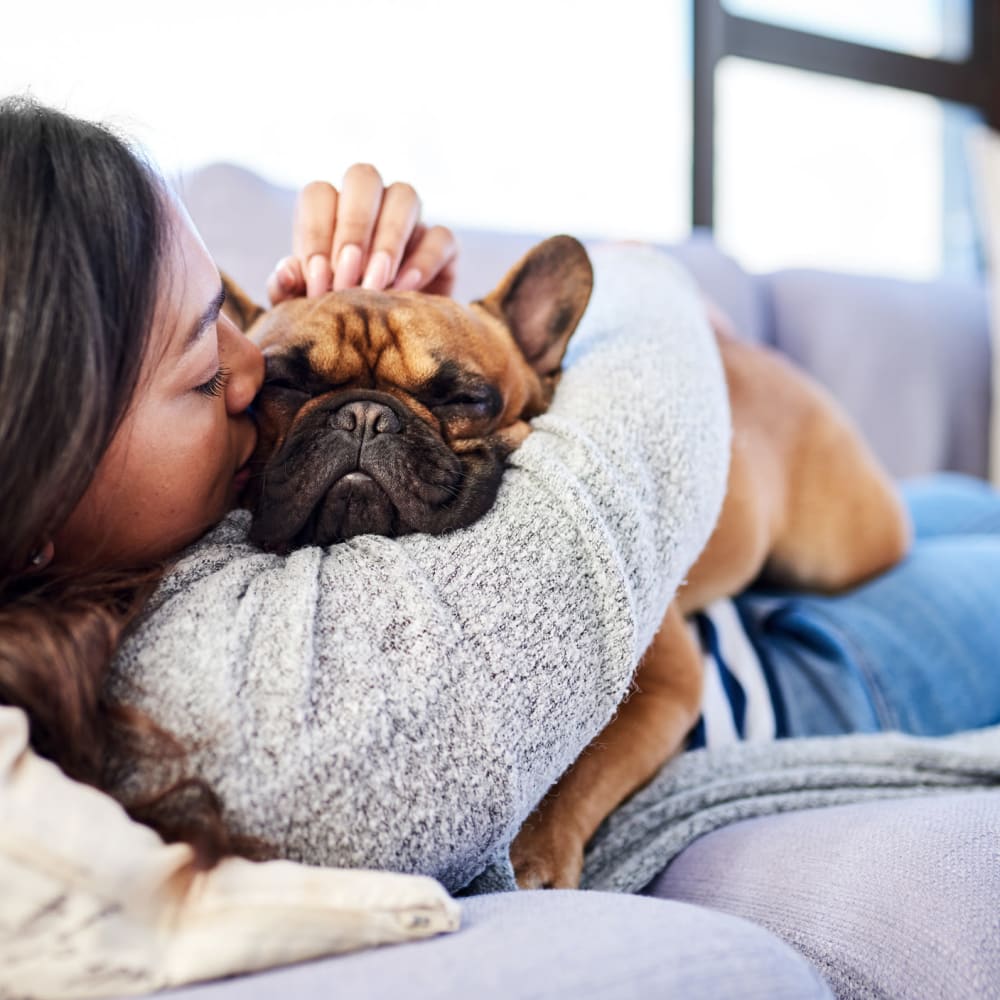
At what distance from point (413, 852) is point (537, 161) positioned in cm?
254

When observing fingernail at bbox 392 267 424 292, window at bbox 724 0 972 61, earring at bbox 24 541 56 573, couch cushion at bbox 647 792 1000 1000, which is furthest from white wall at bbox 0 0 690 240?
couch cushion at bbox 647 792 1000 1000

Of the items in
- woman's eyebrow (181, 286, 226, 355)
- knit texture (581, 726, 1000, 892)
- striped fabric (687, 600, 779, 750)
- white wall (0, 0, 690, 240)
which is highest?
white wall (0, 0, 690, 240)

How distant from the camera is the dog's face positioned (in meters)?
0.77

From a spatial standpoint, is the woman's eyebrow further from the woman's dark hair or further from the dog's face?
the dog's face

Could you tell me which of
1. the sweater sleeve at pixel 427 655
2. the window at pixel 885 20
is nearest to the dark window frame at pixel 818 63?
the window at pixel 885 20

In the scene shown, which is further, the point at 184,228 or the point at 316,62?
the point at 316,62

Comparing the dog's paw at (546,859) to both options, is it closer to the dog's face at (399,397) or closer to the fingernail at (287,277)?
the dog's face at (399,397)

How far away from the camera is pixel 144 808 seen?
49cm

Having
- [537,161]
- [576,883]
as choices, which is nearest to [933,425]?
[537,161]

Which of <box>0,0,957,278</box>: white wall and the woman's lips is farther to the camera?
<box>0,0,957,278</box>: white wall

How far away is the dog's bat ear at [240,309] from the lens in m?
1.06

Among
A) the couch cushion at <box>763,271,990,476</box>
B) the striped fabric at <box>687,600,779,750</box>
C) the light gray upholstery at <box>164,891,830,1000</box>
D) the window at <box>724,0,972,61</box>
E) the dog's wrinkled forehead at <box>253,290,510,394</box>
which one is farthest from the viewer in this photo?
the window at <box>724,0,972,61</box>

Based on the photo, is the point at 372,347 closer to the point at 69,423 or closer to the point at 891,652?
the point at 69,423

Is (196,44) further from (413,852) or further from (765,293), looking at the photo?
(413,852)
